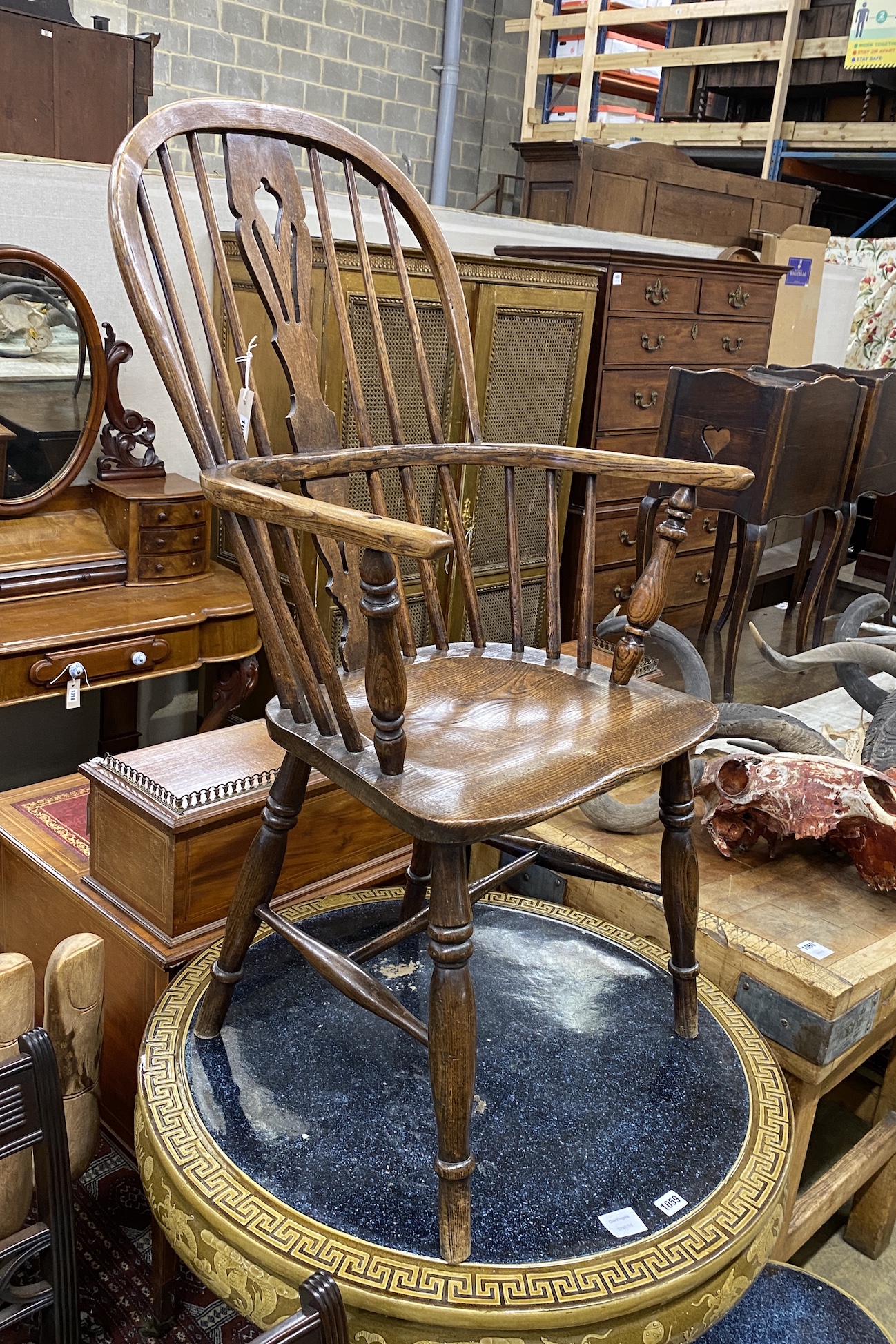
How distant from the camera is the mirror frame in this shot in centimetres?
267

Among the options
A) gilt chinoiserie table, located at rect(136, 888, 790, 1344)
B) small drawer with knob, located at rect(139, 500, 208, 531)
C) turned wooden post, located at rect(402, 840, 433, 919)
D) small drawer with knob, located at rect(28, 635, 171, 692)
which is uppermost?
small drawer with knob, located at rect(139, 500, 208, 531)

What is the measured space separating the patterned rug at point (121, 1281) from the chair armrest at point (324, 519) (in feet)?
3.35

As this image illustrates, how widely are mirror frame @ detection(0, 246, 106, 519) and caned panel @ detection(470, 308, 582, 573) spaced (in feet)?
3.70

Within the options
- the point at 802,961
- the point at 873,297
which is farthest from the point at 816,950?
the point at 873,297

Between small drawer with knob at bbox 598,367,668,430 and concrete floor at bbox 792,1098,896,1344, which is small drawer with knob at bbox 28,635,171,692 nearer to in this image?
concrete floor at bbox 792,1098,896,1344

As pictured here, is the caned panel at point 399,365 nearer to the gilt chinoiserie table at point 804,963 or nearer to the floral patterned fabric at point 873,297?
the gilt chinoiserie table at point 804,963

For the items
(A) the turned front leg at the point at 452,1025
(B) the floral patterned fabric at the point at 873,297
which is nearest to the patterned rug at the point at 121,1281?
(A) the turned front leg at the point at 452,1025

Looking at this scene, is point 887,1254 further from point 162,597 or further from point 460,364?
point 162,597

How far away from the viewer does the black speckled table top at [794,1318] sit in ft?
4.81

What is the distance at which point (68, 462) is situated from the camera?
9.18 ft

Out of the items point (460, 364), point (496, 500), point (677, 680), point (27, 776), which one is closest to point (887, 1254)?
point (677, 680)

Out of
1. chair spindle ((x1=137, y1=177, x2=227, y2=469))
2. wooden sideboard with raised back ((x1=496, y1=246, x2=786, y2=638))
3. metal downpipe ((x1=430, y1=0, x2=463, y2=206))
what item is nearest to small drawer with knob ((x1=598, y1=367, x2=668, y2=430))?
wooden sideboard with raised back ((x1=496, y1=246, x2=786, y2=638))

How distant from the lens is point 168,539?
2736 millimetres

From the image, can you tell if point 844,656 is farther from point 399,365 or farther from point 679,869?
point 399,365
